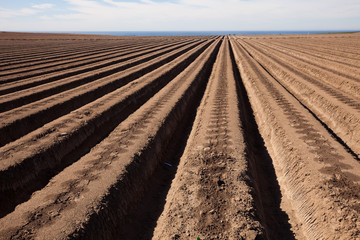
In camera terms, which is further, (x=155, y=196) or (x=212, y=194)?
(x=155, y=196)

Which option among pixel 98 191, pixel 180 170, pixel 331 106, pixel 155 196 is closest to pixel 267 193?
pixel 180 170

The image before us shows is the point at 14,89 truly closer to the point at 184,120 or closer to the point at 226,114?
the point at 184,120

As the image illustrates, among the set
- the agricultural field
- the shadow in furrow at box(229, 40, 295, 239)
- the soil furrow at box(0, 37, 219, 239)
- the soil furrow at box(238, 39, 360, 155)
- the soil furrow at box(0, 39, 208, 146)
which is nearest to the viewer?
the soil furrow at box(0, 37, 219, 239)

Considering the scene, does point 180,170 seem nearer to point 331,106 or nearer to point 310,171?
point 310,171

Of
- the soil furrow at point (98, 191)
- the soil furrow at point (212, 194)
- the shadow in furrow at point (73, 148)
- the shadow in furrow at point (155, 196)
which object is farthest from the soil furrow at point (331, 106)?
the shadow in furrow at point (73, 148)

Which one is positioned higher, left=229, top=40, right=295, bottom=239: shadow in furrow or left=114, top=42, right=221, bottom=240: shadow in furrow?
left=229, top=40, right=295, bottom=239: shadow in furrow

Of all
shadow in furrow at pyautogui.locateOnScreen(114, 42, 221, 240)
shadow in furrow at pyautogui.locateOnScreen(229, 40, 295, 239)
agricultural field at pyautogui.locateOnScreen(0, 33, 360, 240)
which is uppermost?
agricultural field at pyautogui.locateOnScreen(0, 33, 360, 240)

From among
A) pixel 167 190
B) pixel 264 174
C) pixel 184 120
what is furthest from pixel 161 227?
pixel 184 120

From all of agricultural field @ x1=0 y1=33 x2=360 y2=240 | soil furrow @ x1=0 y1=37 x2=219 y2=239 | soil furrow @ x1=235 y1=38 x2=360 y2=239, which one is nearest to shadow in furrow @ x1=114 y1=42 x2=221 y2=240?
agricultural field @ x1=0 y1=33 x2=360 y2=240

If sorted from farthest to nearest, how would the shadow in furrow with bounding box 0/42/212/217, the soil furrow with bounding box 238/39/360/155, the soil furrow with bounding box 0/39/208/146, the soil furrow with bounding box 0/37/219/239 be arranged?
the soil furrow with bounding box 0/39/208/146 → the soil furrow with bounding box 238/39/360/155 → the shadow in furrow with bounding box 0/42/212/217 → the soil furrow with bounding box 0/37/219/239

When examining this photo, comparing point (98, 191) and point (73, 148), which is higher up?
point (98, 191)

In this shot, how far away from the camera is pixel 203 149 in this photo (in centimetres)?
586

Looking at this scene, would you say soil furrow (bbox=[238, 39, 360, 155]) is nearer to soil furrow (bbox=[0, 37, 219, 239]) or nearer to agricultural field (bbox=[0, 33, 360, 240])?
agricultural field (bbox=[0, 33, 360, 240])

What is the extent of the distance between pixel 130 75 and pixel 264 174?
1129 centimetres
